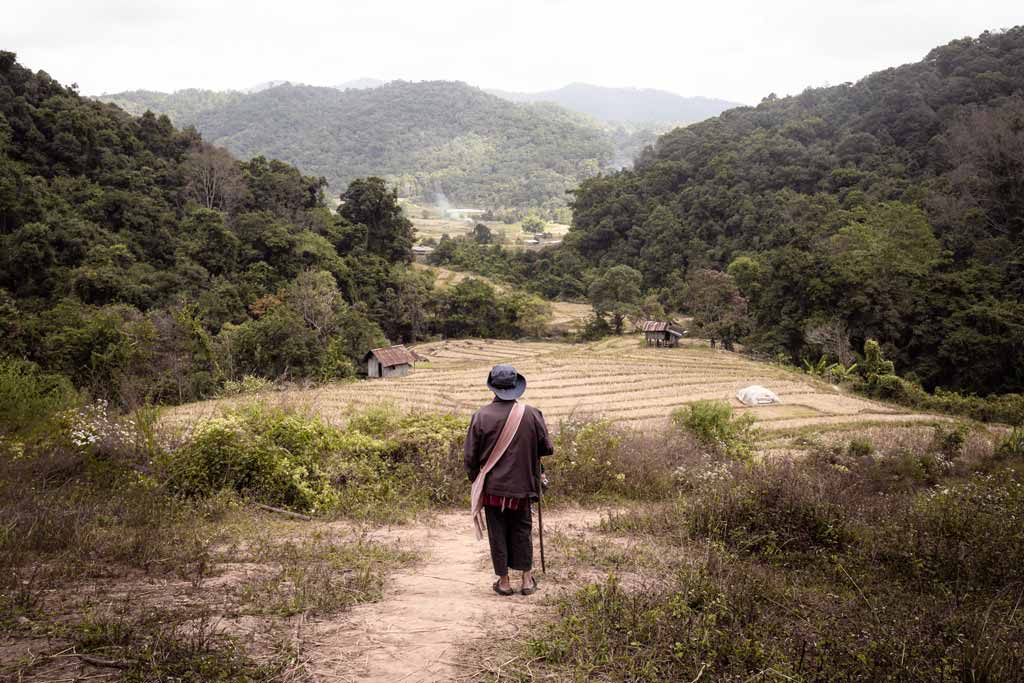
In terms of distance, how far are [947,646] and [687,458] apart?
5.62m

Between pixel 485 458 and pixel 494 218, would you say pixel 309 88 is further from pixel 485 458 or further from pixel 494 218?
pixel 485 458

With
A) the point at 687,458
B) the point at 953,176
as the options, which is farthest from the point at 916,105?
the point at 687,458

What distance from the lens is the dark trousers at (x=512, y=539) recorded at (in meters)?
4.00

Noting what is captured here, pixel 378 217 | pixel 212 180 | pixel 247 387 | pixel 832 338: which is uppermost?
pixel 212 180

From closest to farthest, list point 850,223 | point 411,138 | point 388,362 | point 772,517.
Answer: point 772,517 → point 388,362 → point 850,223 → point 411,138

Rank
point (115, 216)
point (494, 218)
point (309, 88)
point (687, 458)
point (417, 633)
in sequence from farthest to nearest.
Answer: point (309, 88), point (494, 218), point (115, 216), point (687, 458), point (417, 633)

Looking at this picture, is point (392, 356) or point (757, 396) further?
point (392, 356)

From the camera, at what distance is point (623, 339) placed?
39719 millimetres

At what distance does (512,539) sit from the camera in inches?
159

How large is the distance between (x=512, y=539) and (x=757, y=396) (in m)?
20.5

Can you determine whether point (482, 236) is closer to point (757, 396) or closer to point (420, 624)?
point (757, 396)

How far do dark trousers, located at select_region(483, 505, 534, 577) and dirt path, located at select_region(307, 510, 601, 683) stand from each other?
0.65ft

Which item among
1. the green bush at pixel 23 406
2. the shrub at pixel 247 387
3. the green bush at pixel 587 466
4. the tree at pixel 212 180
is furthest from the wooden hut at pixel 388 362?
the green bush at pixel 587 466

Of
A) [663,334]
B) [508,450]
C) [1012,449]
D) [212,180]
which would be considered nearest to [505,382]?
[508,450]
